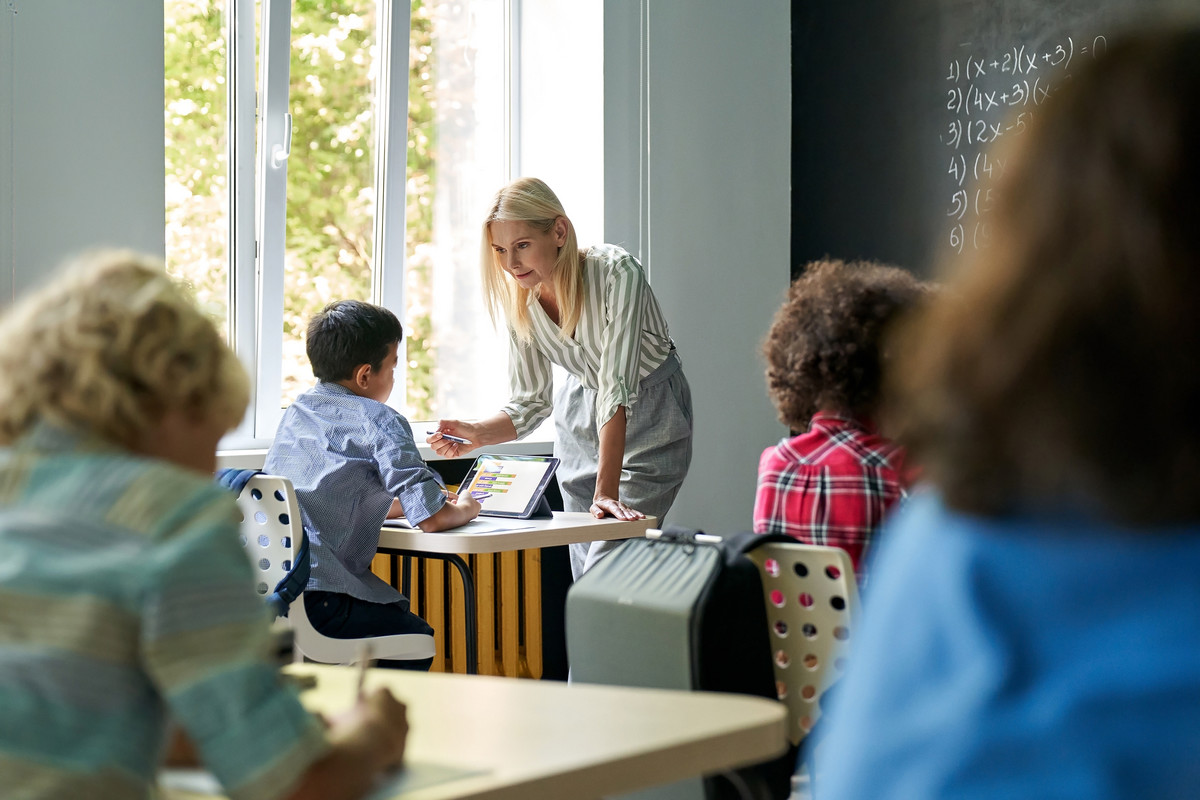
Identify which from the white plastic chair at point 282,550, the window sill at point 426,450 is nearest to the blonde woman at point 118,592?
the white plastic chair at point 282,550

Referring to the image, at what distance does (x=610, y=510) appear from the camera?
3107 millimetres

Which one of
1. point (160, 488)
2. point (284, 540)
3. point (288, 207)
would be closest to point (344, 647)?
point (284, 540)

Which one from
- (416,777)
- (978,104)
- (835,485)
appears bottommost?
(416,777)

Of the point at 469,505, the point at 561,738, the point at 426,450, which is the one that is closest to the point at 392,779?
the point at 561,738

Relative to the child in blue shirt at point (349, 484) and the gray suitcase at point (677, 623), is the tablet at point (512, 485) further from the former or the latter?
the gray suitcase at point (677, 623)

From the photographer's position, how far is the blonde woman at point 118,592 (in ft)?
2.55

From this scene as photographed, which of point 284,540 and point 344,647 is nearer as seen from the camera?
point 284,540

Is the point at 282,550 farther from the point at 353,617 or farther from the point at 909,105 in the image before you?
the point at 909,105

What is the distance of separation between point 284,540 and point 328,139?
1.90 meters

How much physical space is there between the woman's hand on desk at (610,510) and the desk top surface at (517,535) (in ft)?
0.06

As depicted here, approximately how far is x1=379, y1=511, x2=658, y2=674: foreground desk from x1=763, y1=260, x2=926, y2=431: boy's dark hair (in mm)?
954

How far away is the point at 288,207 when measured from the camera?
394 centimetres

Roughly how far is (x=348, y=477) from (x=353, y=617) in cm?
33

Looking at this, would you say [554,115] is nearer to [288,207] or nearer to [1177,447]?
[288,207]
